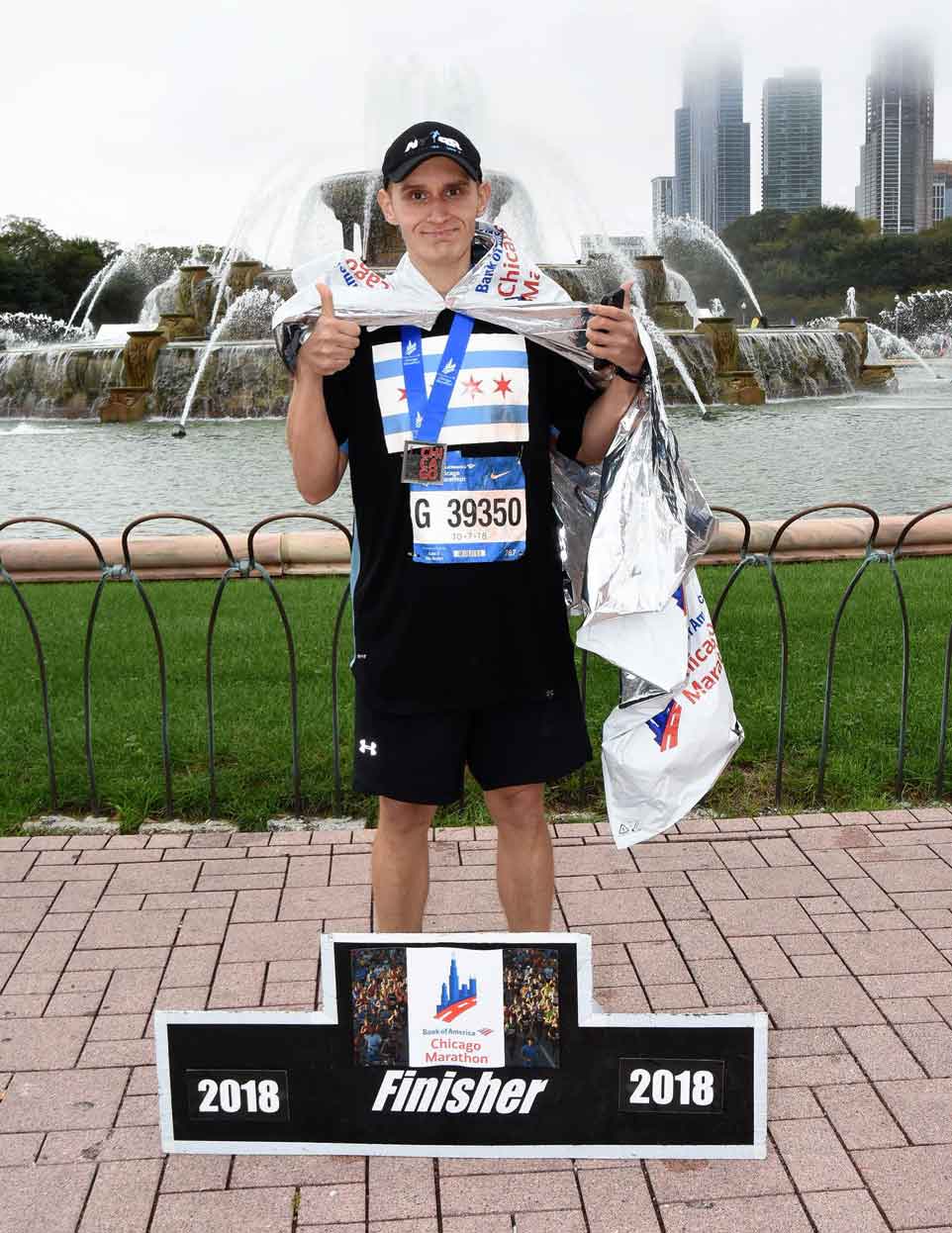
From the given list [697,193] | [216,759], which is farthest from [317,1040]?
[697,193]

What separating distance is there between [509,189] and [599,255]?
4856 millimetres

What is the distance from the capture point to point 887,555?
4836 mm

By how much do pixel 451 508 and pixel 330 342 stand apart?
41 centimetres

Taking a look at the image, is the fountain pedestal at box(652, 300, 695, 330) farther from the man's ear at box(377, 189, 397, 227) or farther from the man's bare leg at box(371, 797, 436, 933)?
the man's bare leg at box(371, 797, 436, 933)

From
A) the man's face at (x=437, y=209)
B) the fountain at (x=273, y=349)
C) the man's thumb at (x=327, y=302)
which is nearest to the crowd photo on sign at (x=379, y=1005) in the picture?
the man's thumb at (x=327, y=302)

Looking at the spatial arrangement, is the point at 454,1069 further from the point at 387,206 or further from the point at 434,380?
the point at 387,206

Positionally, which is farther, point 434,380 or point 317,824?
point 317,824

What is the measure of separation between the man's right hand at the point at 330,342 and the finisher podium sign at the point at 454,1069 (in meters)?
1.16

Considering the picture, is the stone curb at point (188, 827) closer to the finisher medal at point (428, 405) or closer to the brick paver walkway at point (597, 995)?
the brick paver walkway at point (597, 995)

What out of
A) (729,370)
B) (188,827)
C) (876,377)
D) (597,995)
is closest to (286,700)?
(188,827)

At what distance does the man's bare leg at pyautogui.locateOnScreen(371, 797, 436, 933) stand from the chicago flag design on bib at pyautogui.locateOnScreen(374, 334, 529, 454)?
2.74 feet

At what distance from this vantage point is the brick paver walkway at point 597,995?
8.74 ft

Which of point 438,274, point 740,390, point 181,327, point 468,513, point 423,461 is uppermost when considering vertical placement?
point 181,327

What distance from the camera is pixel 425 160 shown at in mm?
2820
